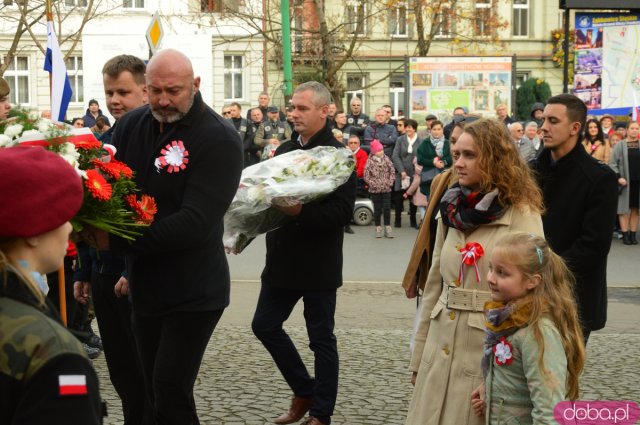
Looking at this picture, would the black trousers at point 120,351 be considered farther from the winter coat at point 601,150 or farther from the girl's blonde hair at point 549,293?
the winter coat at point 601,150

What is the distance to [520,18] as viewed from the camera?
46375 mm

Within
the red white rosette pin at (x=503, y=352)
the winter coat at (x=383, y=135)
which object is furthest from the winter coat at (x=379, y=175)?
the red white rosette pin at (x=503, y=352)

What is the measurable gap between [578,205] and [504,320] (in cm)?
157

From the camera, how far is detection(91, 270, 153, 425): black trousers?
18.0 feet

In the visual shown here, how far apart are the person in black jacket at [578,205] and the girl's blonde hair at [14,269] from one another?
3.69 metres

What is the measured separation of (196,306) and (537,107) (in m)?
19.3

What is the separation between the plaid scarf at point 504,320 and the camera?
416 centimetres

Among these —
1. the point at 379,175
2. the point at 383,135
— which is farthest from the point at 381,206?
the point at 383,135

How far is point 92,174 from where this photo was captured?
13.9ft

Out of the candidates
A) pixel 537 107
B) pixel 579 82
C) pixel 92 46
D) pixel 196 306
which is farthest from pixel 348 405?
pixel 92 46

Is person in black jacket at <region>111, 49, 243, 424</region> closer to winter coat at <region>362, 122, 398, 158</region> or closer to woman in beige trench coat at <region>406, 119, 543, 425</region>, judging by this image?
woman in beige trench coat at <region>406, 119, 543, 425</region>

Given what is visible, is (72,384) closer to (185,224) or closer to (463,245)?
(185,224)

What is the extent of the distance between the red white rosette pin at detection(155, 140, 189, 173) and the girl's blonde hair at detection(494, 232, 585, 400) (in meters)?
1.45

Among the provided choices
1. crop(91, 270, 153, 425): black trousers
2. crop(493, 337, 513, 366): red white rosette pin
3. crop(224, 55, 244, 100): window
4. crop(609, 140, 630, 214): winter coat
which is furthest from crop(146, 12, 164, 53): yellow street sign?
crop(224, 55, 244, 100): window
